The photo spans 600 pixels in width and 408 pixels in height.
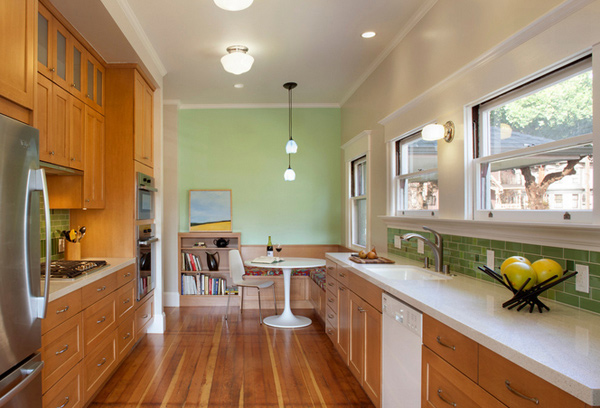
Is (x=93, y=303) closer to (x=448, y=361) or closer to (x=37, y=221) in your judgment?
(x=37, y=221)

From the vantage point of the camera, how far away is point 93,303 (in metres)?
2.70

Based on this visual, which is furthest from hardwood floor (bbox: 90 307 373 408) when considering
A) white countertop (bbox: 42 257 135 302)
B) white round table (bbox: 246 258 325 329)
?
white countertop (bbox: 42 257 135 302)

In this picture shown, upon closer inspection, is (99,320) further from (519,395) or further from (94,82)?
(519,395)

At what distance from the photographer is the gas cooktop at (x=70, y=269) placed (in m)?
2.51

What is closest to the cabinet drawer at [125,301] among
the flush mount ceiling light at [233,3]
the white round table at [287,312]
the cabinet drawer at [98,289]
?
the cabinet drawer at [98,289]

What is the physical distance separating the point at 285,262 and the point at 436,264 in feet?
7.40

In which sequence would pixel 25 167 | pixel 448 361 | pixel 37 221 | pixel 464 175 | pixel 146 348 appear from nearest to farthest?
pixel 448 361 → pixel 25 167 → pixel 37 221 → pixel 464 175 → pixel 146 348

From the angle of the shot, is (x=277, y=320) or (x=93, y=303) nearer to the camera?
(x=93, y=303)

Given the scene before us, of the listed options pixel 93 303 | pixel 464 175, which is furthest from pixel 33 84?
pixel 464 175

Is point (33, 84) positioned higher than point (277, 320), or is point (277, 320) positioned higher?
point (33, 84)

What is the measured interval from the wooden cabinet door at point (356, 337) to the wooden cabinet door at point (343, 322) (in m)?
0.07

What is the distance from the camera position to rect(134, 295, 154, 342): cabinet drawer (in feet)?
12.2

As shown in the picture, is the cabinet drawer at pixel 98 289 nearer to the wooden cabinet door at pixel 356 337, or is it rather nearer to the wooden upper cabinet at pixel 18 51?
the wooden upper cabinet at pixel 18 51

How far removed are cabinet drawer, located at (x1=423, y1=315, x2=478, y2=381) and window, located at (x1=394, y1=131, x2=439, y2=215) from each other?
147 centimetres
